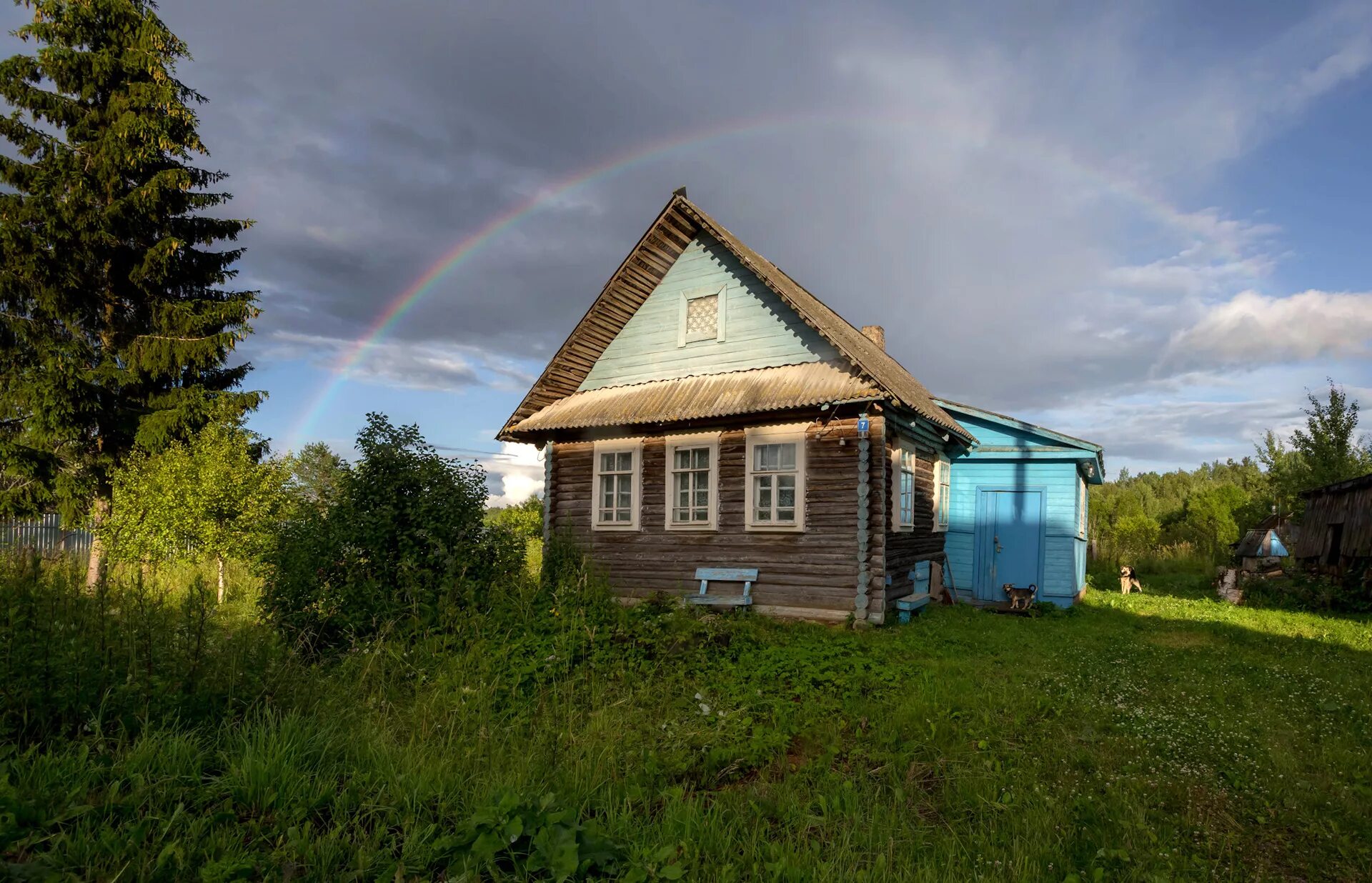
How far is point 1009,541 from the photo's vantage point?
16.6 metres

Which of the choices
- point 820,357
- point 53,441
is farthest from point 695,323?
point 53,441

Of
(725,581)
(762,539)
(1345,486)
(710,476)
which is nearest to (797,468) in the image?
(762,539)

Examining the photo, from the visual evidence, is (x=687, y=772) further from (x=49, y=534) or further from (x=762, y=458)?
(x=49, y=534)

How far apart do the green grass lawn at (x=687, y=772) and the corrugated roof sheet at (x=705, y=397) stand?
4.59 meters

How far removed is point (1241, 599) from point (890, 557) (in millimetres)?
11791

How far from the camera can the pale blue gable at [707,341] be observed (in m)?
12.9

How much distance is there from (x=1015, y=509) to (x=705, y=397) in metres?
8.55

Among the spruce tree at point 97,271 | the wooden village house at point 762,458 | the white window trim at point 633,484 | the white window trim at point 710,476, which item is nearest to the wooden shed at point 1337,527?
the wooden village house at point 762,458

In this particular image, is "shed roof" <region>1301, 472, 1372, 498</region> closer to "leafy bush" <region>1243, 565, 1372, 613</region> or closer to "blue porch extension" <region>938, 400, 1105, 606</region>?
"leafy bush" <region>1243, 565, 1372, 613</region>

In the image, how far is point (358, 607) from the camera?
24.5 feet

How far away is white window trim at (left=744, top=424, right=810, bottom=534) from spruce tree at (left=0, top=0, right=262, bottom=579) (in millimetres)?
12310

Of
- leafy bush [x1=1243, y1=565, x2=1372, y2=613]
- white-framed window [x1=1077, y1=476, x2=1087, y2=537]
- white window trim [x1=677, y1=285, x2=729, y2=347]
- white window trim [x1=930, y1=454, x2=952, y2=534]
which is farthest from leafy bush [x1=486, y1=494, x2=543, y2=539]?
leafy bush [x1=1243, y1=565, x2=1372, y2=613]

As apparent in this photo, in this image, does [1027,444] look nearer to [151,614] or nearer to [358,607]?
[358,607]

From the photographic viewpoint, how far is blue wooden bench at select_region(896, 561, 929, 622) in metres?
12.1
